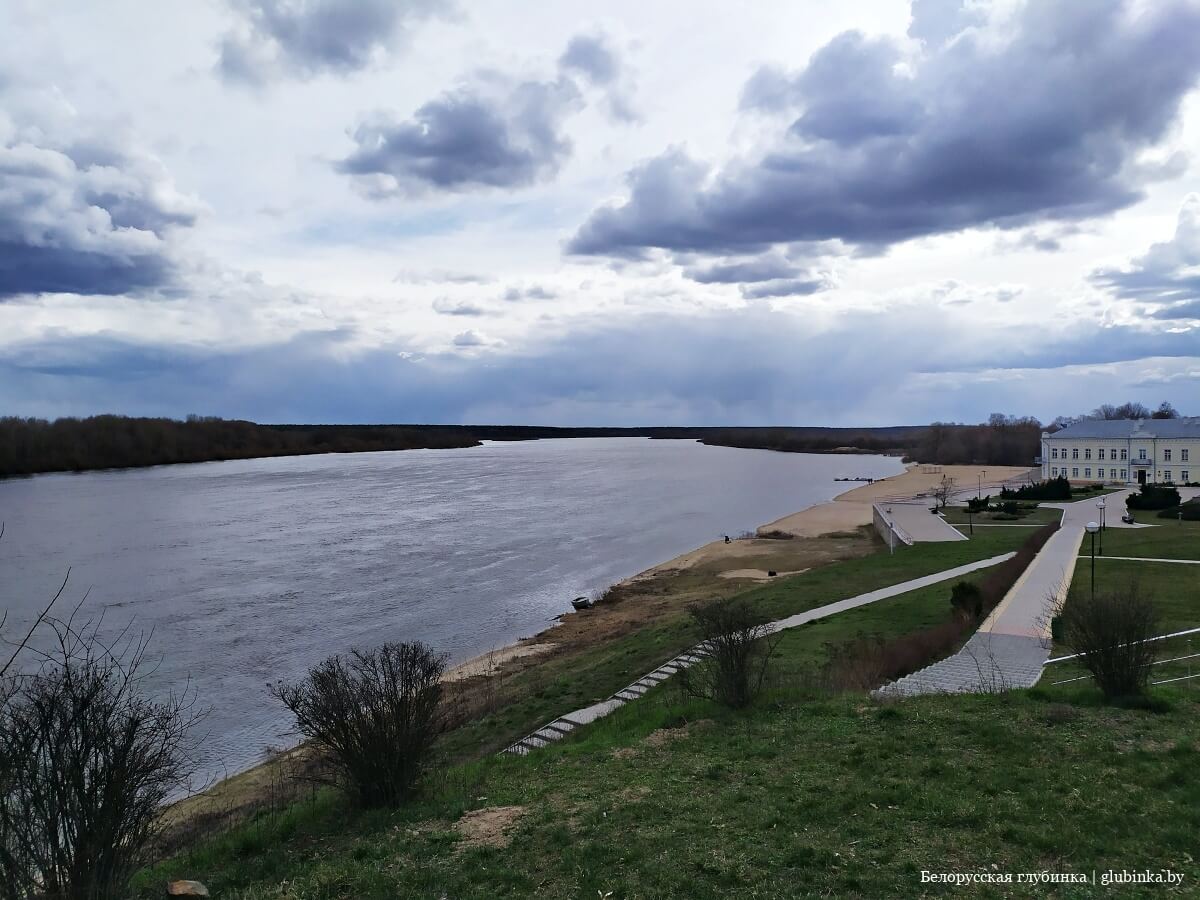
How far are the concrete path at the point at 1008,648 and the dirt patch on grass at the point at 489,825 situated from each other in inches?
264

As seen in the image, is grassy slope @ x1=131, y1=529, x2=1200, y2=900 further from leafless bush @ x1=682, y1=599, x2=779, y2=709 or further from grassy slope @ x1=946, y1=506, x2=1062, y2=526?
grassy slope @ x1=946, y1=506, x2=1062, y2=526

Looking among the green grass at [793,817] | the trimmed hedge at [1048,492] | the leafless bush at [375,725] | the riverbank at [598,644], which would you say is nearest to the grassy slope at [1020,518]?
the trimmed hedge at [1048,492]

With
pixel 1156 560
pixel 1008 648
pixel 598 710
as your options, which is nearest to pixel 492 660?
pixel 598 710

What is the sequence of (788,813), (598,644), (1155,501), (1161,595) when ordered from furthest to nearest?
(1155,501), (598,644), (1161,595), (788,813)

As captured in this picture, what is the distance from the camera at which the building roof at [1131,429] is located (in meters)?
58.1

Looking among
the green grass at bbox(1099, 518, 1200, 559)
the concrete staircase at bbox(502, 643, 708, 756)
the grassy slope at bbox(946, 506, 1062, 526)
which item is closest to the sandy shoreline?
the concrete staircase at bbox(502, 643, 708, 756)

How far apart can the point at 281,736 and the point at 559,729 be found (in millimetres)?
7377

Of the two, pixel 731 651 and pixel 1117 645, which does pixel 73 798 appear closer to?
pixel 731 651

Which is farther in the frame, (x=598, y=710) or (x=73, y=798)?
(x=598, y=710)

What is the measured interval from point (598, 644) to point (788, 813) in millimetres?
16669

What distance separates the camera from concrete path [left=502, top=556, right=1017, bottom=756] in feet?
46.0

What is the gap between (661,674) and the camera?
1703 cm

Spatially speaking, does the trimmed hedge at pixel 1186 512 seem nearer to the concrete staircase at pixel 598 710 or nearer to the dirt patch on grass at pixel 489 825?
the concrete staircase at pixel 598 710

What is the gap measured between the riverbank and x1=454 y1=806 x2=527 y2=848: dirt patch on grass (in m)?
4.85
